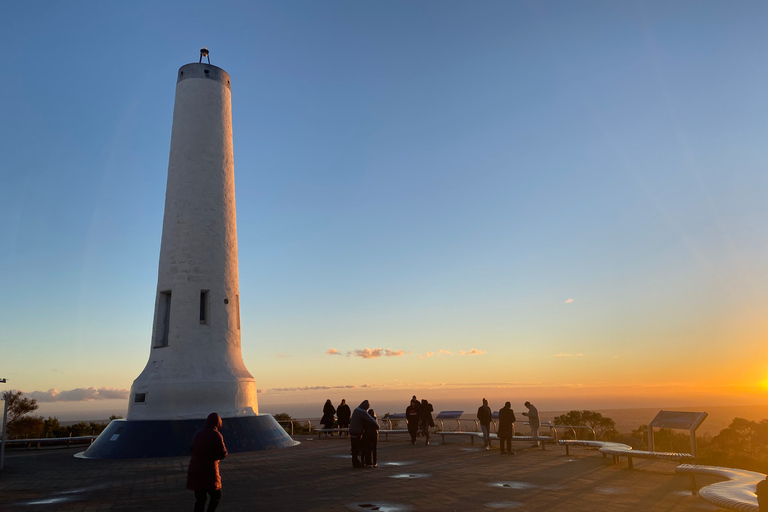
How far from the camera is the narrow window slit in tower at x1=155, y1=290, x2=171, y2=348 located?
17000 millimetres

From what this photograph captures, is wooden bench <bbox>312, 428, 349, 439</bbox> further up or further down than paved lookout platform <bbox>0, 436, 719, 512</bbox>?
further up

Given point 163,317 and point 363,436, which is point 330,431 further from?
point 363,436

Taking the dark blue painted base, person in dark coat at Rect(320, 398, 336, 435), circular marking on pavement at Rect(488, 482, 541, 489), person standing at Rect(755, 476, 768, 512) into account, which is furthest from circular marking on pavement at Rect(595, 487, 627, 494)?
person in dark coat at Rect(320, 398, 336, 435)

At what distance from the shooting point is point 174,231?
1742cm

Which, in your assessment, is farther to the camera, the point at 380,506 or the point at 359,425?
the point at 359,425

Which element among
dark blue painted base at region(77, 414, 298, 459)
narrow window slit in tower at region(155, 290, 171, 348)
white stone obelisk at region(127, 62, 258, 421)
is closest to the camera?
dark blue painted base at region(77, 414, 298, 459)

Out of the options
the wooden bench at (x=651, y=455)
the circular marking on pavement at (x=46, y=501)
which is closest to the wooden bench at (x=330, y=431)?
the wooden bench at (x=651, y=455)

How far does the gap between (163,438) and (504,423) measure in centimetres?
928

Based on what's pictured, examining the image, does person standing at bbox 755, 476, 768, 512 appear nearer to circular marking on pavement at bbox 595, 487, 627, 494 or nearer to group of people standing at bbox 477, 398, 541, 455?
circular marking on pavement at bbox 595, 487, 627, 494

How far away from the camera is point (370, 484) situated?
31.7ft

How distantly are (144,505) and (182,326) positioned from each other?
8970mm

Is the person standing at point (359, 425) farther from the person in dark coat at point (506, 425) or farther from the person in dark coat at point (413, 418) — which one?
the person in dark coat at point (413, 418)

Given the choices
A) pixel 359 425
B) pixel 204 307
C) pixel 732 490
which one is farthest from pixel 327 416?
pixel 732 490

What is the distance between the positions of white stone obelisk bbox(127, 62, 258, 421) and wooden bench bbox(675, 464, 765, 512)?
12.4 meters
